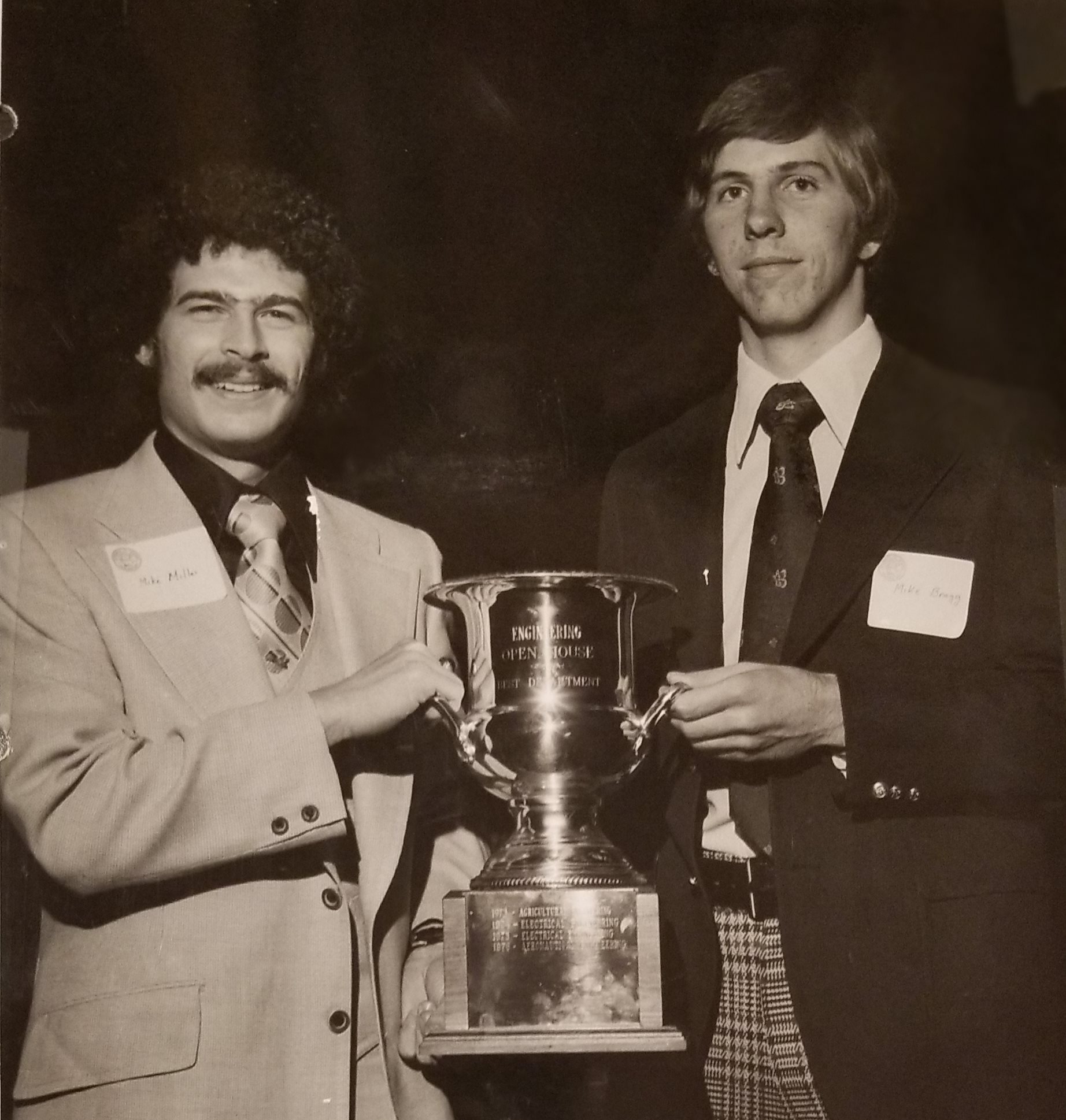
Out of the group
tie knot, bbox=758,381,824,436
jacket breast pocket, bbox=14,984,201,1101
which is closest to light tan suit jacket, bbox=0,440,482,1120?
jacket breast pocket, bbox=14,984,201,1101

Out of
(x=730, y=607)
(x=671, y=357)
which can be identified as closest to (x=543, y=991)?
(x=730, y=607)

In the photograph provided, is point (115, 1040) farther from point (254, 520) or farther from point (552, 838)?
point (254, 520)

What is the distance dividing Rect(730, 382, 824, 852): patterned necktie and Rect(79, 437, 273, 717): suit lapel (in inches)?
33.5

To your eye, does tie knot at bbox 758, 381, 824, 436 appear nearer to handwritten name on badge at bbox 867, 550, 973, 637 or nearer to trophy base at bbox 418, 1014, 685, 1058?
handwritten name on badge at bbox 867, 550, 973, 637

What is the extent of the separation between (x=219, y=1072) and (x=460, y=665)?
0.80 metres

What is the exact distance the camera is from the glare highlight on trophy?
2055mm

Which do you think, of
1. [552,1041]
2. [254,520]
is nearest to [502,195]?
[254,520]

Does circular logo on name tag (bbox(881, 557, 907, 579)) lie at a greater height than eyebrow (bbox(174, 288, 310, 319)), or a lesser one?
lesser

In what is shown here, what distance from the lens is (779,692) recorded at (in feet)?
7.39

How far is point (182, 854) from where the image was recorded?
2227 mm

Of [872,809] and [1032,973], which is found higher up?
[872,809]

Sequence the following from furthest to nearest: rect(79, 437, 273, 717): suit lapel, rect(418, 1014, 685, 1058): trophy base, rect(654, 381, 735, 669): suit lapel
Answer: rect(654, 381, 735, 669): suit lapel, rect(79, 437, 273, 717): suit lapel, rect(418, 1014, 685, 1058): trophy base

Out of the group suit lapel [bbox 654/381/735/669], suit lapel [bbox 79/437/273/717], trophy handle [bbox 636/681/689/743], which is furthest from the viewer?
suit lapel [bbox 654/381/735/669]

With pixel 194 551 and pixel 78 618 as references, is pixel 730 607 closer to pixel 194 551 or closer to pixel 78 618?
pixel 194 551
